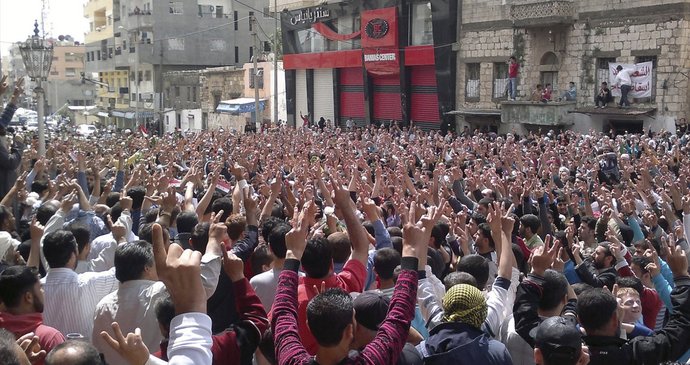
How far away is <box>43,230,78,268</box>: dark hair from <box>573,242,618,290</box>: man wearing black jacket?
141 inches

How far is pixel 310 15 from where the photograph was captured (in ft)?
126

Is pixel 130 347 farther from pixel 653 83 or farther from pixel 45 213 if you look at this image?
pixel 653 83

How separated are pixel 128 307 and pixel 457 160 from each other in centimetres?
1051

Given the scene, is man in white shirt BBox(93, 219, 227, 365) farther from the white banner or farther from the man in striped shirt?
the white banner

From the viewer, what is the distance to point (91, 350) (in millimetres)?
3006

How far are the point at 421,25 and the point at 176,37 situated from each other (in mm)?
25497

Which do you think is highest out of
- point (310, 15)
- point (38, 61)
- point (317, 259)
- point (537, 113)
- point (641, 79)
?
point (310, 15)

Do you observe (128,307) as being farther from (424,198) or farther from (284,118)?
(284,118)

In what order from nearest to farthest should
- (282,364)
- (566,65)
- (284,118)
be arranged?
(282,364), (566,65), (284,118)

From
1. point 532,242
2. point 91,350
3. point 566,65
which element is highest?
point 566,65

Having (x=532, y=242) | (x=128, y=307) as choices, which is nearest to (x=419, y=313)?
(x=128, y=307)

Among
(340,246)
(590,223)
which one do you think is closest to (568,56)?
(590,223)

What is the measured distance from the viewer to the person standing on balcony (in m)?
27.5

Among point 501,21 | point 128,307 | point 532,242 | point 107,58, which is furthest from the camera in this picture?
point 107,58
